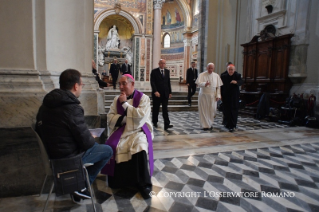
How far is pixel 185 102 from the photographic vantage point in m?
10.3

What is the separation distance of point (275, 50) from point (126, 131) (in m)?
7.99

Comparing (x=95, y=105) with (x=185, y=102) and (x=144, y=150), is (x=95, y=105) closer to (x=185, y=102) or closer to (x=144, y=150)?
(x=144, y=150)

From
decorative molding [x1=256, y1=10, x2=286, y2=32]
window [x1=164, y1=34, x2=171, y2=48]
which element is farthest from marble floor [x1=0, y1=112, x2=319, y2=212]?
window [x1=164, y1=34, x2=171, y2=48]

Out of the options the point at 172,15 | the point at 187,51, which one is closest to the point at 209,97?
the point at 187,51

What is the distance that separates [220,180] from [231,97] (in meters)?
3.29

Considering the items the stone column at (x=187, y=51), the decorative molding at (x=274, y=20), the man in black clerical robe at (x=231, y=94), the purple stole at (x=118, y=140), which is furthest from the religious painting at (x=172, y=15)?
the purple stole at (x=118, y=140)

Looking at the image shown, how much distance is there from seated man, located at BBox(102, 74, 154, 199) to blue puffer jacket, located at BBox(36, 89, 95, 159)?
2.20ft

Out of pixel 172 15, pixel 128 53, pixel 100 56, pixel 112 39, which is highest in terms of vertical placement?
pixel 172 15

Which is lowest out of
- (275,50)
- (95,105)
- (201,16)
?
(95,105)

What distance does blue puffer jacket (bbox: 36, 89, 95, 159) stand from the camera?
1.73 metres

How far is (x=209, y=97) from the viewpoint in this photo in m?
5.77


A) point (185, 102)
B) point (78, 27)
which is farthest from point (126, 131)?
point (185, 102)

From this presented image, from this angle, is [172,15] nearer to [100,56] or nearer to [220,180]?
[100,56]

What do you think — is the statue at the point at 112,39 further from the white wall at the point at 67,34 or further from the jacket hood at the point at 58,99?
the jacket hood at the point at 58,99
